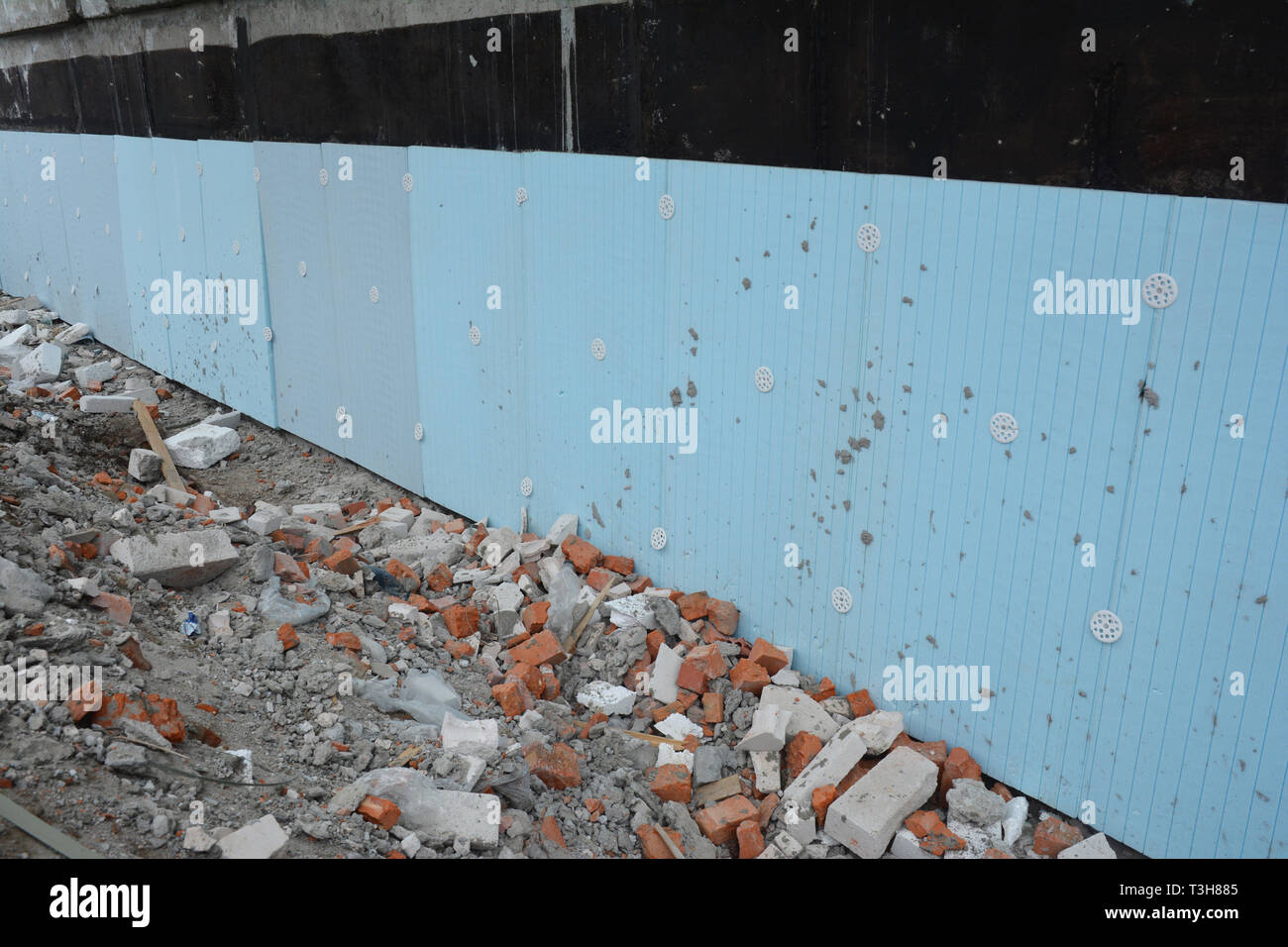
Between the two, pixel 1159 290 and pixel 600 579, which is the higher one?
pixel 1159 290

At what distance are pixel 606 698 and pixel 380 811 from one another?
5.02 ft

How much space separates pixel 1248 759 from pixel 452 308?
491 centimetres

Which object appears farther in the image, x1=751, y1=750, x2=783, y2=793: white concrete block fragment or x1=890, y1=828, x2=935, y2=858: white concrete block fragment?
x1=751, y1=750, x2=783, y2=793: white concrete block fragment

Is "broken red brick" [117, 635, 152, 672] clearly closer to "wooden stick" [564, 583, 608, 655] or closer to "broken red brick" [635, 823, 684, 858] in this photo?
"wooden stick" [564, 583, 608, 655]

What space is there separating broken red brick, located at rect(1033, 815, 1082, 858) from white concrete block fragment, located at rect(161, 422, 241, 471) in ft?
22.3

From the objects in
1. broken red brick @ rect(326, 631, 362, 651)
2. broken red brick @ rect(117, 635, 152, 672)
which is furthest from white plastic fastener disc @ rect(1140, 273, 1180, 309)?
broken red brick @ rect(117, 635, 152, 672)

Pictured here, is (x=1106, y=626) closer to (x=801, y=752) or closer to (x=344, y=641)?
(x=801, y=752)

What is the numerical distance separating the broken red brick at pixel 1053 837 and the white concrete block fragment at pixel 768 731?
3.48 ft

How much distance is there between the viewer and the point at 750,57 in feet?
15.1

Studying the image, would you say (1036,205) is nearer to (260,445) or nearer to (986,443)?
(986,443)

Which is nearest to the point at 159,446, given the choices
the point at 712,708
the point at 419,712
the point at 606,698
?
the point at 419,712

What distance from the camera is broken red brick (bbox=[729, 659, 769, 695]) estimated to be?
4805mm

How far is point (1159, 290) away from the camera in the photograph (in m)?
3.42

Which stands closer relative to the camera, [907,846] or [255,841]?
[255,841]
